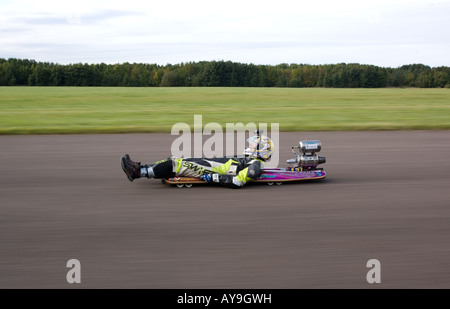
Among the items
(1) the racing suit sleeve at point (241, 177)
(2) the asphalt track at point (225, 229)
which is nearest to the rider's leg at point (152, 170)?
(2) the asphalt track at point (225, 229)

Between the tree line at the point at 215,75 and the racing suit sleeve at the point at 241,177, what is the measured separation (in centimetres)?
6152

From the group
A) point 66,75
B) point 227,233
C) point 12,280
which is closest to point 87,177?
point 227,233

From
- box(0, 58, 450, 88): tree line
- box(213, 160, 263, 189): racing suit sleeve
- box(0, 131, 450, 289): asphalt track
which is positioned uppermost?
box(0, 58, 450, 88): tree line

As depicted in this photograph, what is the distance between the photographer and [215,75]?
2864 inches

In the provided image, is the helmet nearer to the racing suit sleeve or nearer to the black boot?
the racing suit sleeve

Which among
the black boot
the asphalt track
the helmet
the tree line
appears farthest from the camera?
the tree line

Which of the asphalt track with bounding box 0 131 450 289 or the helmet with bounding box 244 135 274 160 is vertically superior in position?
the helmet with bounding box 244 135 274 160

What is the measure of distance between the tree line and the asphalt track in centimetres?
5901

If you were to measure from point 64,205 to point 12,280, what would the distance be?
285 cm

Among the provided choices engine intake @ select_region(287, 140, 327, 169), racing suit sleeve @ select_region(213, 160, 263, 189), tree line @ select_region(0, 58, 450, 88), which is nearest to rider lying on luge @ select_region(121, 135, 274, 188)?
racing suit sleeve @ select_region(213, 160, 263, 189)

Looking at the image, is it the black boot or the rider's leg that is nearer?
the black boot

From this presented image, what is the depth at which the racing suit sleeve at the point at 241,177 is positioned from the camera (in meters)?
8.23

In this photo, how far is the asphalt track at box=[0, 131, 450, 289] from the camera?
15.7 ft

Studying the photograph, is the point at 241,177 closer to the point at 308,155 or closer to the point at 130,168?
the point at 308,155
